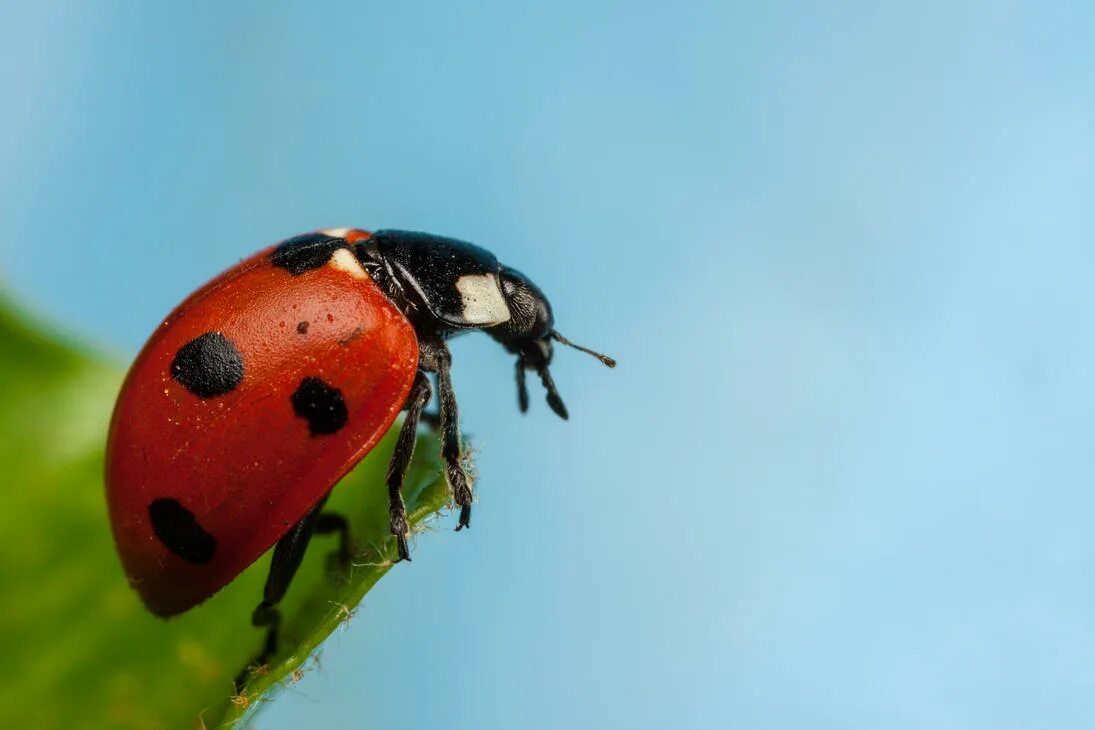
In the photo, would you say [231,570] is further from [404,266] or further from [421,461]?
[404,266]

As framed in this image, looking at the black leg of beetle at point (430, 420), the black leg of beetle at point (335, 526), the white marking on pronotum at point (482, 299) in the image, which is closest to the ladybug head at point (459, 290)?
the white marking on pronotum at point (482, 299)

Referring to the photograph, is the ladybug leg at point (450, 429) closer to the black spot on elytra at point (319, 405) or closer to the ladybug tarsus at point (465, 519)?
the ladybug tarsus at point (465, 519)

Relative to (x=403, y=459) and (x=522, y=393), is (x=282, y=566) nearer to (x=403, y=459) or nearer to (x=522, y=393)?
(x=403, y=459)

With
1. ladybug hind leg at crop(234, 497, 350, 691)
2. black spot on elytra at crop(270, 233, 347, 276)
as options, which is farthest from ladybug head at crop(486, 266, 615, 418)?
ladybug hind leg at crop(234, 497, 350, 691)

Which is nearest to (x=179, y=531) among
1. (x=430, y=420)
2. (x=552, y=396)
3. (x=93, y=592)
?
A: (x=93, y=592)

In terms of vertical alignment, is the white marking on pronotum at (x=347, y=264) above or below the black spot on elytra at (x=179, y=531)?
above

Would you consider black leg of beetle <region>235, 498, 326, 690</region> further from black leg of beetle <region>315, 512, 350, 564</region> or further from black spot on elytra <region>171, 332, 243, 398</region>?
black spot on elytra <region>171, 332, 243, 398</region>
